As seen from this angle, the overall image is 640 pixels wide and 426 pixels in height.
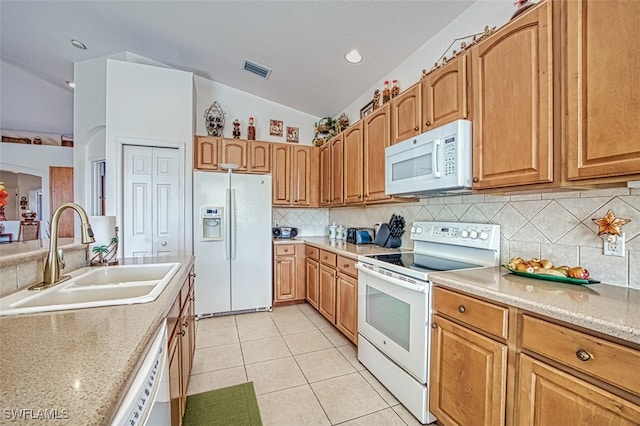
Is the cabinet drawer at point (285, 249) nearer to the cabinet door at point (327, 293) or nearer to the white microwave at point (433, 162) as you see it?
the cabinet door at point (327, 293)

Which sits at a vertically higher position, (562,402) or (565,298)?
(565,298)

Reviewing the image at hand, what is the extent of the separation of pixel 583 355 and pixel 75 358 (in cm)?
148

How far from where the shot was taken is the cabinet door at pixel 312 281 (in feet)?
11.0

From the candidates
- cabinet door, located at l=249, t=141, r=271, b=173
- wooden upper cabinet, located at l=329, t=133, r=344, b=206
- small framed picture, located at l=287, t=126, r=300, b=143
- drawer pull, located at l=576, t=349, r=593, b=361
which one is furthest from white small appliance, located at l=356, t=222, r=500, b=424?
small framed picture, located at l=287, t=126, r=300, b=143

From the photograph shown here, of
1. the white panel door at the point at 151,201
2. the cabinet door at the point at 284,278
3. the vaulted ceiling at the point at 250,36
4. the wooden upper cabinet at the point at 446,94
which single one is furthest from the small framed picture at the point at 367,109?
the white panel door at the point at 151,201

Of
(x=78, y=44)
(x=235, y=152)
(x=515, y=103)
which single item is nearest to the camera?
(x=515, y=103)

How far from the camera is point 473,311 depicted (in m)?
1.33

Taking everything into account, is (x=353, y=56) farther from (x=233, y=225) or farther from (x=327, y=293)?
(x=327, y=293)

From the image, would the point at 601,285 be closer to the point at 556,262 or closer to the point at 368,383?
the point at 556,262

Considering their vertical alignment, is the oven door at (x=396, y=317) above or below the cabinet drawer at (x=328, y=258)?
below

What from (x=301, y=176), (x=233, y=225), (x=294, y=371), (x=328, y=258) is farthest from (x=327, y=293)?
(x=301, y=176)

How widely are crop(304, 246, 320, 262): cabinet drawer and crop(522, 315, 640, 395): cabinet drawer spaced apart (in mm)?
2354

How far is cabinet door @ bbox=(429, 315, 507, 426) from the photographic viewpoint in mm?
1220

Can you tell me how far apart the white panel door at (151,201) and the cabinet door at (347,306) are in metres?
2.02
